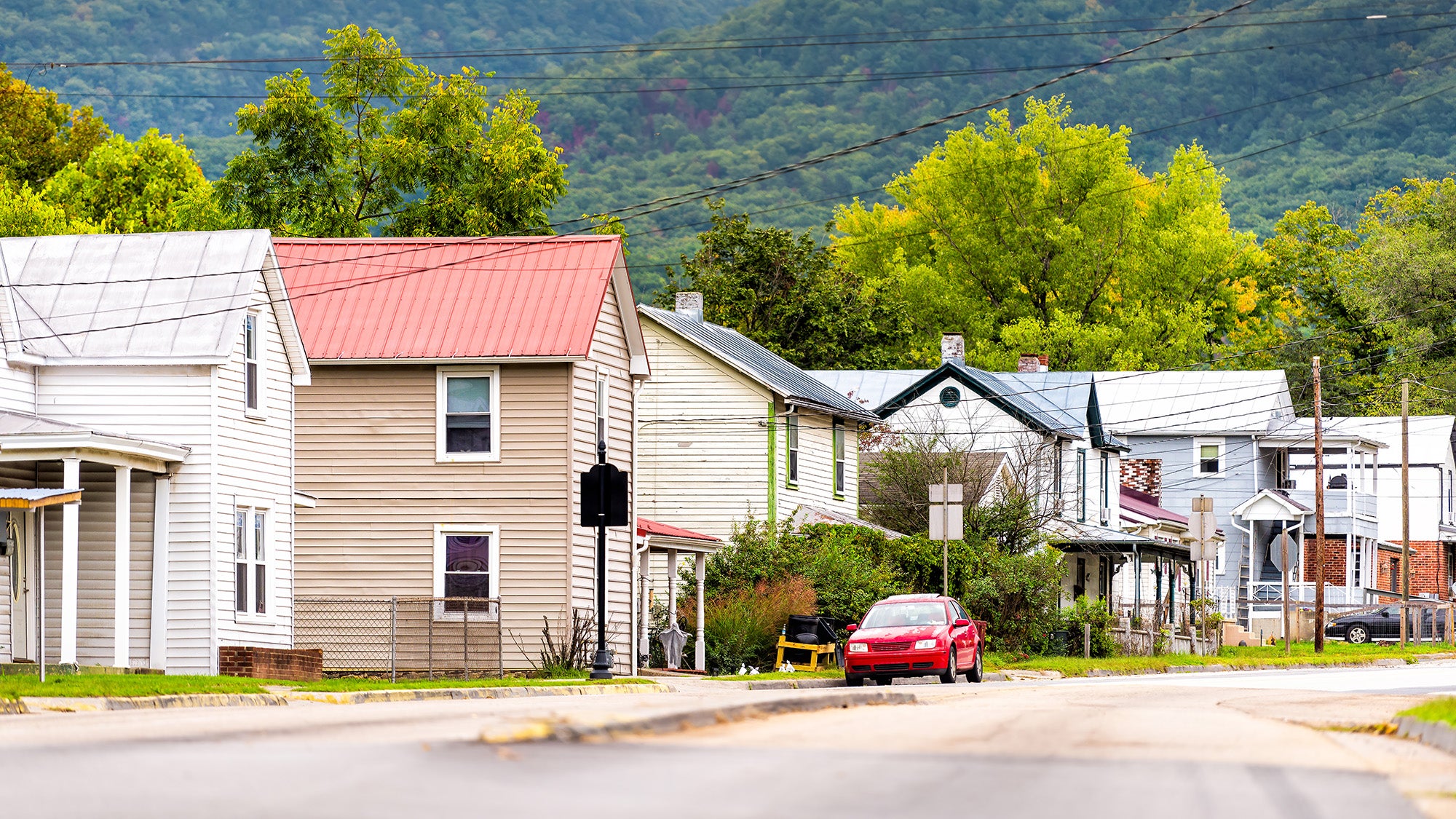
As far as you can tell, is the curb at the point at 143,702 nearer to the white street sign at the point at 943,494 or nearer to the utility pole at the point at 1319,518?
the white street sign at the point at 943,494

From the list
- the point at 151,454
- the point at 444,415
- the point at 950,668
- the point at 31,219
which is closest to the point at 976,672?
the point at 950,668

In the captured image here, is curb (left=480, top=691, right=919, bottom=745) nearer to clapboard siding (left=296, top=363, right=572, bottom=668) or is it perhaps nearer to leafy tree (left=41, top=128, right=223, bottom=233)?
clapboard siding (left=296, top=363, right=572, bottom=668)

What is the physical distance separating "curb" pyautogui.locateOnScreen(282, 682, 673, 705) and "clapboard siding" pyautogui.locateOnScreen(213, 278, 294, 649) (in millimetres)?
5106

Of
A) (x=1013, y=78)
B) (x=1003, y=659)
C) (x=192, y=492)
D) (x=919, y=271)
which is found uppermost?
(x=1013, y=78)

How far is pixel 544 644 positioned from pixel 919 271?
4807cm

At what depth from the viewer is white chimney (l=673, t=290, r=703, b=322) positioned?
157 feet

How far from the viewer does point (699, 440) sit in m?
43.0

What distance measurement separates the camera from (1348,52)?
15975cm

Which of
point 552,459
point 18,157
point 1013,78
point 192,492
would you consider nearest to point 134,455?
point 192,492

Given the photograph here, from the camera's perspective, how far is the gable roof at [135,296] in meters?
29.1

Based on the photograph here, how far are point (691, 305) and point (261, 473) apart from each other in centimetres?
1889

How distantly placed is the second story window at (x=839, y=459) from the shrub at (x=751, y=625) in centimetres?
793

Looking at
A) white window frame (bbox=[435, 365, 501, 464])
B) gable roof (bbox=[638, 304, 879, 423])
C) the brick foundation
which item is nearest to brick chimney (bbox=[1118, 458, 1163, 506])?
gable roof (bbox=[638, 304, 879, 423])

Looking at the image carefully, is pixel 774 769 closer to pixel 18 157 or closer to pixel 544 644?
pixel 544 644
